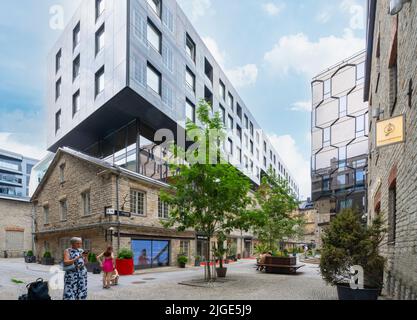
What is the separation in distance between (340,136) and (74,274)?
42638 millimetres

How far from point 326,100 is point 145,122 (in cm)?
3149

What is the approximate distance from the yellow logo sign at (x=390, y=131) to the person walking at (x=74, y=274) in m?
6.91

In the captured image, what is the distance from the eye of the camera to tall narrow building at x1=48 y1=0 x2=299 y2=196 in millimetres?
20922

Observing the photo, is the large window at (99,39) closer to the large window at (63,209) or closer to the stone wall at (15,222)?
the large window at (63,209)

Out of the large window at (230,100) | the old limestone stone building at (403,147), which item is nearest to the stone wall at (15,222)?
the large window at (230,100)

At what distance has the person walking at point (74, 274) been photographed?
650cm

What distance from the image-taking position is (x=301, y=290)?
10.5 m

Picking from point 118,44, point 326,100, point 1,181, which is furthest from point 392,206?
point 1,181

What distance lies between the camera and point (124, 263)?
49.9ft

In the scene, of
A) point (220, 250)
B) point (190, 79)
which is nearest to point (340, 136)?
point (190, 79)

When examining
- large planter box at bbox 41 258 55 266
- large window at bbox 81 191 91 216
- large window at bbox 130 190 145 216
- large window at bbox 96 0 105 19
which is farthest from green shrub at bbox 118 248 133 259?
large window at bbox 96 0 105 19

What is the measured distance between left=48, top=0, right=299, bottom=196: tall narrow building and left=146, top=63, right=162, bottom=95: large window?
0.08 meters

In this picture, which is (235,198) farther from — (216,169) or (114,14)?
(114,14)

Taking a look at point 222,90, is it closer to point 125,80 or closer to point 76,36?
point 76,36
